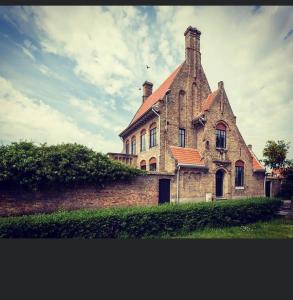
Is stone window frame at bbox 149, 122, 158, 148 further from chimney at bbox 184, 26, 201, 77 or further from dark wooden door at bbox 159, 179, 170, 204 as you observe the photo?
chimney at bbox 184, 26, 201, 77

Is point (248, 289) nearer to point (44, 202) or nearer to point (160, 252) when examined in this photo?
point (160, 252)

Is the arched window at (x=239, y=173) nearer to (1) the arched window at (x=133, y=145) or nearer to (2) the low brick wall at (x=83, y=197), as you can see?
(2) the low brick wall at (x=83, y=197)

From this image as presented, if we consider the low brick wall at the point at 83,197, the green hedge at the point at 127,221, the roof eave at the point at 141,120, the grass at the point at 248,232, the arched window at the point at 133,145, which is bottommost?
the grass at the point at 248,232

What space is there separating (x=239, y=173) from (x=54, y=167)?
15.7 metres

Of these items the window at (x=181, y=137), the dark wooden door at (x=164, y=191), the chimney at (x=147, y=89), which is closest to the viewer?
the dark wooden door at (x=164, y=191)

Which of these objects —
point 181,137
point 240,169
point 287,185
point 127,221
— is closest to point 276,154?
point 287,185

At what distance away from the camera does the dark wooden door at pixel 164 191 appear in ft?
44.9

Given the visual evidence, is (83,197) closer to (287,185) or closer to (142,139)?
(142,139)

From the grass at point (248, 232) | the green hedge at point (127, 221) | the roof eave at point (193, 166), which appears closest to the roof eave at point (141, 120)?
the roof eave at point (193, 166)

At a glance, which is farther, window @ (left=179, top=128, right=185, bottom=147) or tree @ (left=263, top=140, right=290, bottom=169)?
tree @ (left=263, top=140, right=290, bottom=169)

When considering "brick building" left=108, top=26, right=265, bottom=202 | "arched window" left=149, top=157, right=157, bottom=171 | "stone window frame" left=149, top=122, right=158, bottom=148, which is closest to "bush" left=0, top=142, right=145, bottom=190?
"brick building" left=108, top=26, right=265, bottom=202

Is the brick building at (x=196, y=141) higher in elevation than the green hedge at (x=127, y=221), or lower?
higher

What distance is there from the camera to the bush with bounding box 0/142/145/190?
8547 mm

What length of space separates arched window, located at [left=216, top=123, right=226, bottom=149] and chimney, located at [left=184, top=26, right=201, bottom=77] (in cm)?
546
